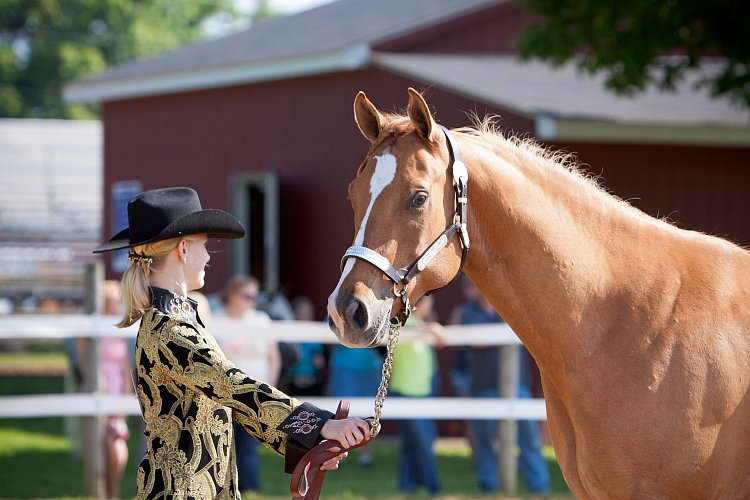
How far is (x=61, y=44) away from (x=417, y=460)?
4167 cm

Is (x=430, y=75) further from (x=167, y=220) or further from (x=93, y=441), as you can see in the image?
(x=167, y=220)

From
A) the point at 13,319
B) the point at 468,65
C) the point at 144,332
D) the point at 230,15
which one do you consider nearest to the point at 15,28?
the point at 230,15

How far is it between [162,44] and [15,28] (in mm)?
6498

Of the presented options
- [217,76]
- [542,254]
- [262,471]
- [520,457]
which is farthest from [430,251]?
[217,76]

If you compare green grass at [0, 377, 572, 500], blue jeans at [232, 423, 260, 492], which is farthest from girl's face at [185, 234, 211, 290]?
blue jeans at [232, 423, 260, 492]

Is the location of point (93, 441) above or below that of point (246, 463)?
above

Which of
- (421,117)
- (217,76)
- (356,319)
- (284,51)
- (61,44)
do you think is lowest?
(356,319)

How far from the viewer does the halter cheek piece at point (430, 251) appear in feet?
12.0

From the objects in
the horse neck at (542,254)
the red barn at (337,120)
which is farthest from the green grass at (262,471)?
the horse neck at (542,254)

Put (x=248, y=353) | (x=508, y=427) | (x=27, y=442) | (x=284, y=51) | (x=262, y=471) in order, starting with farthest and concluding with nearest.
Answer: (x=284, y=51) → (x=27, y=442) → (x=262, y=471) → (x=248, y=353) → (x=508, y=427)

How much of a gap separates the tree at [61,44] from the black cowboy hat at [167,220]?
4352 cm

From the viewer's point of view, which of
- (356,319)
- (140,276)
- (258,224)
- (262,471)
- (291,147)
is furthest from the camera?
(258,224)

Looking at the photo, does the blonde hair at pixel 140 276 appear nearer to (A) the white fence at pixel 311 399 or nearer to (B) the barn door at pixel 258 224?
(A) the white fence at pixel 311 399

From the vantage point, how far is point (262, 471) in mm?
10781
